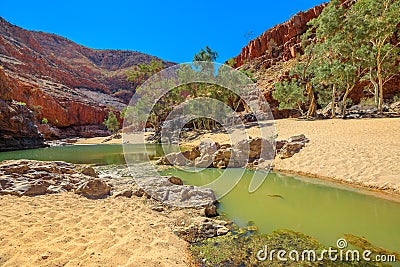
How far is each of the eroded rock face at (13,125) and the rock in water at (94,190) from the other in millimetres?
32932

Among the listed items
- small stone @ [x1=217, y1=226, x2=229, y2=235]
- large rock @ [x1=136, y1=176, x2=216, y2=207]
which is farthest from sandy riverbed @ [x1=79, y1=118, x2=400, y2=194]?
small stone @ [x1=217, y1=226, x2=229, y2=235]

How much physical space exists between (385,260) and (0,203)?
28.9 feet

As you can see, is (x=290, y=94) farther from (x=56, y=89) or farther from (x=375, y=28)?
(x=56, y=89)

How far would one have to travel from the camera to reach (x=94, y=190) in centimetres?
709

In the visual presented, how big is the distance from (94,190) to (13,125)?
34.1 m

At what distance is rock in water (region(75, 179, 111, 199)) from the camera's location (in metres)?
6.95

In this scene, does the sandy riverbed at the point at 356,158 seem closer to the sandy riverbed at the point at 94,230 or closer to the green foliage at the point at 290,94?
the sandy riverbed at the point at 94,230

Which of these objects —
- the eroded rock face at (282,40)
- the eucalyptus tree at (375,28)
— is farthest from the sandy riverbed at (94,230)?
the eroded rock face at (282,40)

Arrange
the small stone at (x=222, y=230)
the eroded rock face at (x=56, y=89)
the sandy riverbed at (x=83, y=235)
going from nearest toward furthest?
the sandy riverbed at (x=83, y=235) → the small stone at (x=222, y=230) → the eroded rock face at (x=56, y=89)

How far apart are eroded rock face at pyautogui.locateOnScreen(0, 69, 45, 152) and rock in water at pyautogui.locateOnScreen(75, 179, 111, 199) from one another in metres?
32.9

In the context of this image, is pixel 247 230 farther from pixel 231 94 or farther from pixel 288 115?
pixel 288 115

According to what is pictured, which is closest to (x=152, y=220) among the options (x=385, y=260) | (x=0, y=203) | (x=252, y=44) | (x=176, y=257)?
(x=176, y=257)

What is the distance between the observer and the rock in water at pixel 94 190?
6.95m

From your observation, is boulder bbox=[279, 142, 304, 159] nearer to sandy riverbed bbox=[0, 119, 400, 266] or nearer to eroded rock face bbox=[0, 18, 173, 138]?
sandy riverbed bbox=[0, 119, 400, 266]
